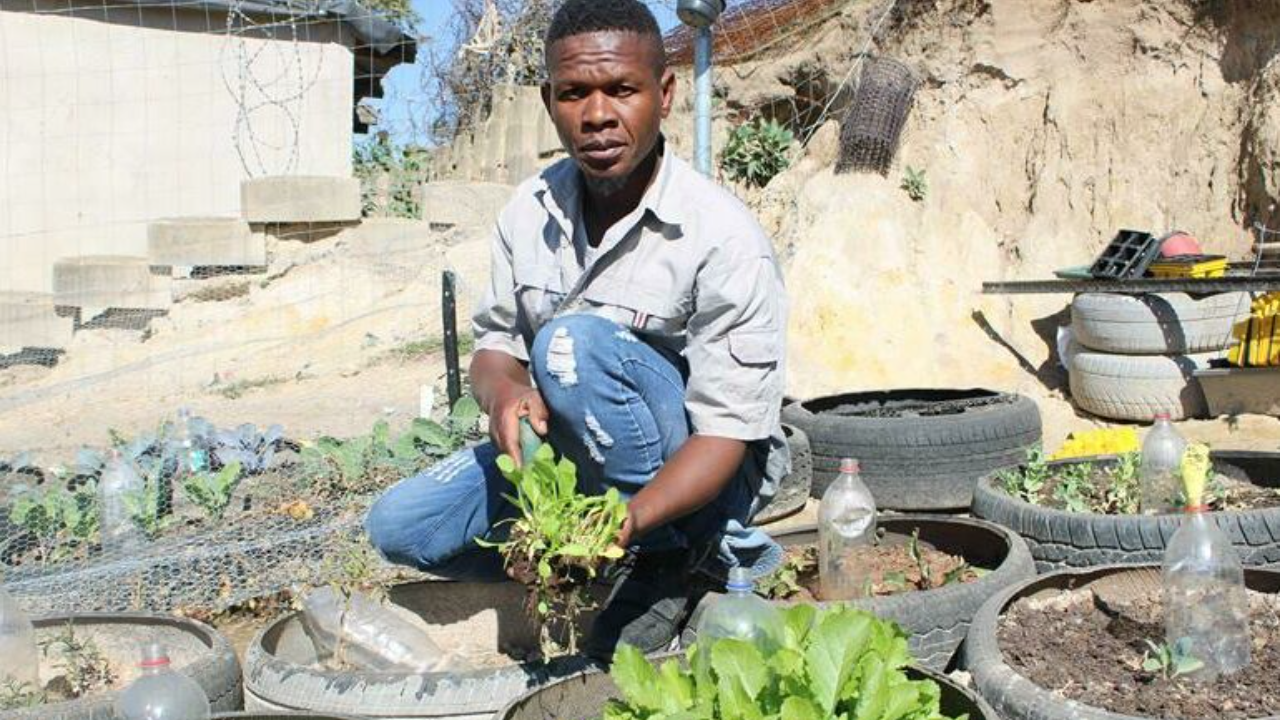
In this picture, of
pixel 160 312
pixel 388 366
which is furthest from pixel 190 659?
pixel 160 312

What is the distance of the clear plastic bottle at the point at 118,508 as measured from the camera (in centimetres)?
450

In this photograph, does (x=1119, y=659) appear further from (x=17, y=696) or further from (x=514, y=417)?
(x=17, y=696)

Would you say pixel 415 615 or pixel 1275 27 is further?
pixel 1275 27

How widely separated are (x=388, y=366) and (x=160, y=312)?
237cm

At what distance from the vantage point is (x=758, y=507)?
3314mm

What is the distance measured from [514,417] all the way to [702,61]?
3.26 metres

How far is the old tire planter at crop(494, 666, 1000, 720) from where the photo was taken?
7.79 feet

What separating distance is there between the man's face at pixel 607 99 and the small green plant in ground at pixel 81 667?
1.79 metres

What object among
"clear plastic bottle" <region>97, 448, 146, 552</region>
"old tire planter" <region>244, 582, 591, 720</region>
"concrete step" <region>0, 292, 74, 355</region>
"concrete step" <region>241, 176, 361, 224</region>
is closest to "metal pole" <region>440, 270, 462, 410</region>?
"clear plastic bottle" <region>97, 448, 146, 552</region>

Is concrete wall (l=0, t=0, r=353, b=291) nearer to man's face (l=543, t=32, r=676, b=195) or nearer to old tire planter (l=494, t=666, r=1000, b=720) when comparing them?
man's face (l=543, t=32, r=676, b=195)

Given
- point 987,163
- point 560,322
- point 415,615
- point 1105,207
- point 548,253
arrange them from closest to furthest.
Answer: point 560,322 < point 548,253 < point 415,615 < point 1105,207 < point 987,163

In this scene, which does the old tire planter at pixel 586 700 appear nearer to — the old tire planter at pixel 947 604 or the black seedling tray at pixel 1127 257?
the old tire planter at pixel 947 604

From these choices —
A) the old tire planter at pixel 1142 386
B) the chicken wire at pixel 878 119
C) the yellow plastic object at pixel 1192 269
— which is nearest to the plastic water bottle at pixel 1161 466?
the old tire planter at pixel 1142 386

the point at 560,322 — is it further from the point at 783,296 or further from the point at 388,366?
the point at 388,366
